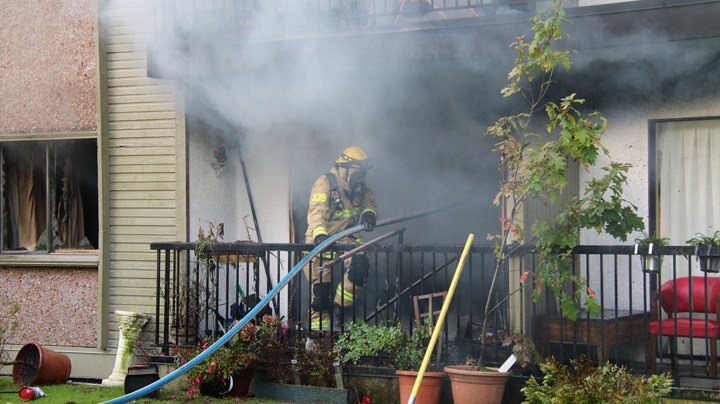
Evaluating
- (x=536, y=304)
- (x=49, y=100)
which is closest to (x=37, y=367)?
(x=49, y=100)

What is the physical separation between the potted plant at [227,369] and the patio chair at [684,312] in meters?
3.51

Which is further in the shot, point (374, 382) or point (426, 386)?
point (374, 382)

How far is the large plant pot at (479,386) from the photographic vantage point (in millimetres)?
6980

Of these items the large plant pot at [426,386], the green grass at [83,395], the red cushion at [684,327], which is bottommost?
A: the green grass at [83,395]

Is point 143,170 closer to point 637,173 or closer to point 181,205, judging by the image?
point 181,205

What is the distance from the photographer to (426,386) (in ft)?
23.7

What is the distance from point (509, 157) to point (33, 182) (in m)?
6.98

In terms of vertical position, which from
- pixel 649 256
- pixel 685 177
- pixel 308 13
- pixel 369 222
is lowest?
pixel 649 256

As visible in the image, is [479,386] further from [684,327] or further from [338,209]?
[338,209]

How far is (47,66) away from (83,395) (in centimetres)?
442

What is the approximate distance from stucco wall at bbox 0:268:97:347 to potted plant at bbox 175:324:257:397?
9.76 ft

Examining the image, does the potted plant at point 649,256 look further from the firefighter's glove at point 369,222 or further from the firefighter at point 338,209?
the firefighter at point 338,209

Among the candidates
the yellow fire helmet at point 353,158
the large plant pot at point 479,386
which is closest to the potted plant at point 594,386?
the large plant pot at point 479,386

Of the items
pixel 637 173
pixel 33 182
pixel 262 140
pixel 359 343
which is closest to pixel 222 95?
pixel 262 140
